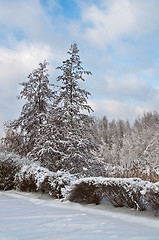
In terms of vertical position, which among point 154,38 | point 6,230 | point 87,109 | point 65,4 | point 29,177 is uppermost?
point 65,4

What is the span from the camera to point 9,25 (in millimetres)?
7660

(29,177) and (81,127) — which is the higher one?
(81,127)

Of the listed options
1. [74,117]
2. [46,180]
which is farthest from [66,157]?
[46,180]

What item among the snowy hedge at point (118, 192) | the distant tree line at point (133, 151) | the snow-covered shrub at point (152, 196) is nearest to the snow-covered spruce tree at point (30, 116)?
the distant tree line at point (133, 151)

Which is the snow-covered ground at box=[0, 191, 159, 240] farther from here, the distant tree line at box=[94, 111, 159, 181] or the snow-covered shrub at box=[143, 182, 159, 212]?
the distant tree line at box=[94, 111, 159, 181]

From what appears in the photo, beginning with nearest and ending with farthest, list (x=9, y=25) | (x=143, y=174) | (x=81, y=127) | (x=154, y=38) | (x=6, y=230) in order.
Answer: (x=6, y=230)
(x=143, y=174)
(x=154, y=38)
(x=9, y=25)
(x=81, y=127)

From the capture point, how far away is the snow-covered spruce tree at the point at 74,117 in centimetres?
950

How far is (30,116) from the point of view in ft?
43.0

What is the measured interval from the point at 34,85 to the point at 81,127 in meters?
5.41

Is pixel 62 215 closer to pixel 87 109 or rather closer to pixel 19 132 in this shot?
pixel 87 109

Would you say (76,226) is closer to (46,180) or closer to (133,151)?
(46,180)

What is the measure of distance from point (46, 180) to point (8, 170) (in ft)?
9.61

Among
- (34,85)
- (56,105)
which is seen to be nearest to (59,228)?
(56,105)

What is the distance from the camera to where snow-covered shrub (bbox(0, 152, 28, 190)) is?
27.9 feet
